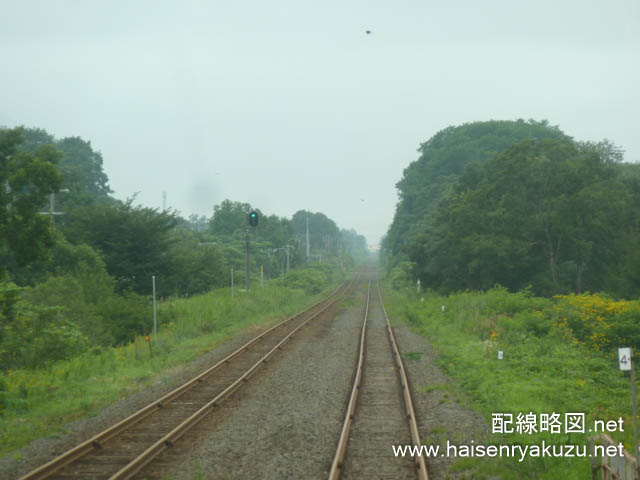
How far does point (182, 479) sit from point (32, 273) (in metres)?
24.7

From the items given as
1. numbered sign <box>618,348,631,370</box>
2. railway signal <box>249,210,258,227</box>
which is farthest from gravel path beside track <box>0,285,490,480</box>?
railway signal <box>249,210,258,227</box>

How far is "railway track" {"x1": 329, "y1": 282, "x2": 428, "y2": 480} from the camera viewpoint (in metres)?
7.80

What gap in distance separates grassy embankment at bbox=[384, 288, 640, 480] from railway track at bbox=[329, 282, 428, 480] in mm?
671

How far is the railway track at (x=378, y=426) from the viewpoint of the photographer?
7.80 metres

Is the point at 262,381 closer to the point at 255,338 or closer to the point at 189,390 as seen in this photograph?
the point at 189,390

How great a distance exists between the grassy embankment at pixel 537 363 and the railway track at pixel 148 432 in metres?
4.52

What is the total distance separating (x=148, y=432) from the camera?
9.70 m

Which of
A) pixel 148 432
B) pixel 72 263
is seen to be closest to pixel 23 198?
pixel 148 432

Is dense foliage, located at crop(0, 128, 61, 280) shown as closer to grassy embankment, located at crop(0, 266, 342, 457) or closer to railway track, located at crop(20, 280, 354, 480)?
grassy embankment, located at crop(0, 266, 342, 457)

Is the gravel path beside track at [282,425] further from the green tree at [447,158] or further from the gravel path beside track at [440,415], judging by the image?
the green tree at [447,158]

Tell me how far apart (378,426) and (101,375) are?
861 cm

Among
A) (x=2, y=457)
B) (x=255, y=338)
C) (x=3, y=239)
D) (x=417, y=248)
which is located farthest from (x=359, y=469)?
(x=417, y=248)

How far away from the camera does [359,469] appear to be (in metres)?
7.86

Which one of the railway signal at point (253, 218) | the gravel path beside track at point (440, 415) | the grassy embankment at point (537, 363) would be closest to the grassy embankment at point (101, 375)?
the railway signal at point (253, 218)
